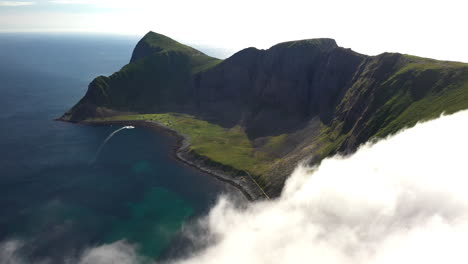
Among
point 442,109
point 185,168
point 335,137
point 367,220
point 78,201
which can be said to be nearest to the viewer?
point 367,220

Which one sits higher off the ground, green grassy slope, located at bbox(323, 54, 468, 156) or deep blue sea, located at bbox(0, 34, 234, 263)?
green grassy slope, located at bbox(323, 54, 468, 156)

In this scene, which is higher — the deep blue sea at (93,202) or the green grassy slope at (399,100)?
the green grassy slope at (399,100)

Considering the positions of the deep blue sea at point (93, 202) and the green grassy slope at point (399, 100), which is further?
the green grassy slope at point (399, 100)

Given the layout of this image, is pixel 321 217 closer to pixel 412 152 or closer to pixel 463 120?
pixel 412 152

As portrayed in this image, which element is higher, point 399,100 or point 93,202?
point 399,100

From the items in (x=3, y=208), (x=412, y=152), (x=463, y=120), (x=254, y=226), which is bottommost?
(x=3, y=208)

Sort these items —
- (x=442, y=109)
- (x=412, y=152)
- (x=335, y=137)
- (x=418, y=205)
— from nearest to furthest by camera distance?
(x=418, y=205) < (x=412, y=152) < (x=442, y=109) < (x=335, y=137)

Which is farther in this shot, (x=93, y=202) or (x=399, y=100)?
(x=399, y=100)

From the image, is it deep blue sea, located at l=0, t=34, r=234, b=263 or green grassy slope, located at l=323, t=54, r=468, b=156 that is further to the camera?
green grassy slope, located at l=323, t=54, r=468, b=156

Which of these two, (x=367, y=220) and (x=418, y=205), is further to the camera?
(x=367, y=220)

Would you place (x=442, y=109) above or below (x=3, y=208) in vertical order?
above

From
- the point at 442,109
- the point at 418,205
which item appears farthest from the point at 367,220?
the point at 442,109
